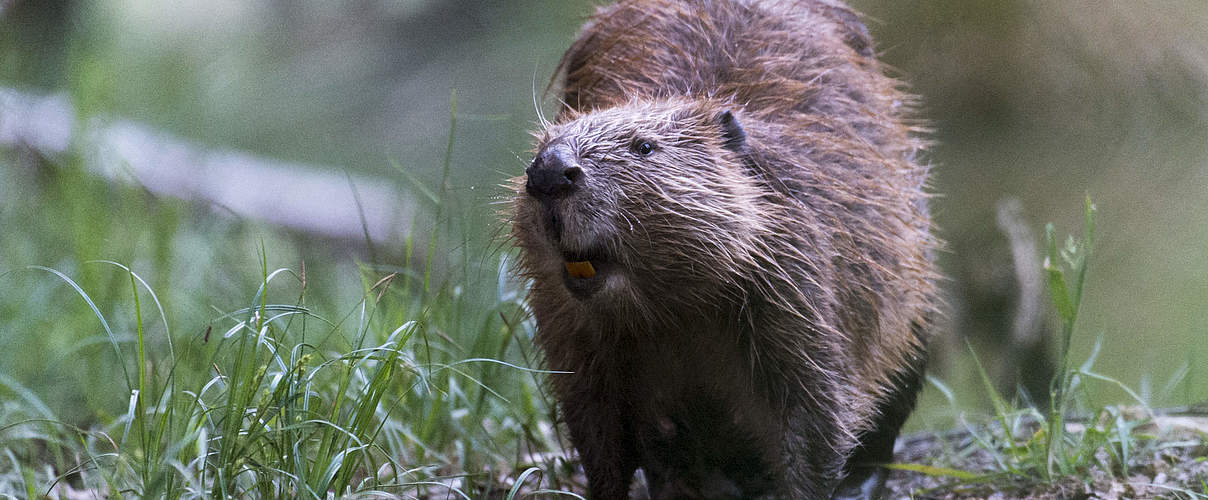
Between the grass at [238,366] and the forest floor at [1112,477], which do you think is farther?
the forest floor at [1112,477]

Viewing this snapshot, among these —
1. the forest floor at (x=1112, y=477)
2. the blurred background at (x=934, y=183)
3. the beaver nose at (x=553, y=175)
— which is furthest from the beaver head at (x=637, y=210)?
the blurred background at (x=934, y=183)

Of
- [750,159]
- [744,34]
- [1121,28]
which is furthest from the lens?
[1121,28]

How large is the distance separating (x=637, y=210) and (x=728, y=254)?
22cm

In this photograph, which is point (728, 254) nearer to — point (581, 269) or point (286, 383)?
point (581, 269)

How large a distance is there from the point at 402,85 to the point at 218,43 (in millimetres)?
2048

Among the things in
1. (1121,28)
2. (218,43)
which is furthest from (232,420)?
(218,43)

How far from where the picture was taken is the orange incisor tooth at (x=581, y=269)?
2.30m

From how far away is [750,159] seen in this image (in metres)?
2.59

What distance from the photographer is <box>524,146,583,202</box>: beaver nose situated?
2207 millimetres

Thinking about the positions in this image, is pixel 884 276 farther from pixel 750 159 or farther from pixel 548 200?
pixel 548 200

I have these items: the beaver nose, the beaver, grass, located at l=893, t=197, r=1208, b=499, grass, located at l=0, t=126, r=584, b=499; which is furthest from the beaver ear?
grass, located at l=893, t=197, r=1208, b=499

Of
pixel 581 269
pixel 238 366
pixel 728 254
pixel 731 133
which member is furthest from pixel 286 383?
pixel 731 133

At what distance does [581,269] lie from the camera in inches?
91.0

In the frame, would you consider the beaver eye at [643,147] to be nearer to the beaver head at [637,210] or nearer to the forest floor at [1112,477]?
the beaver head at [637,210]
